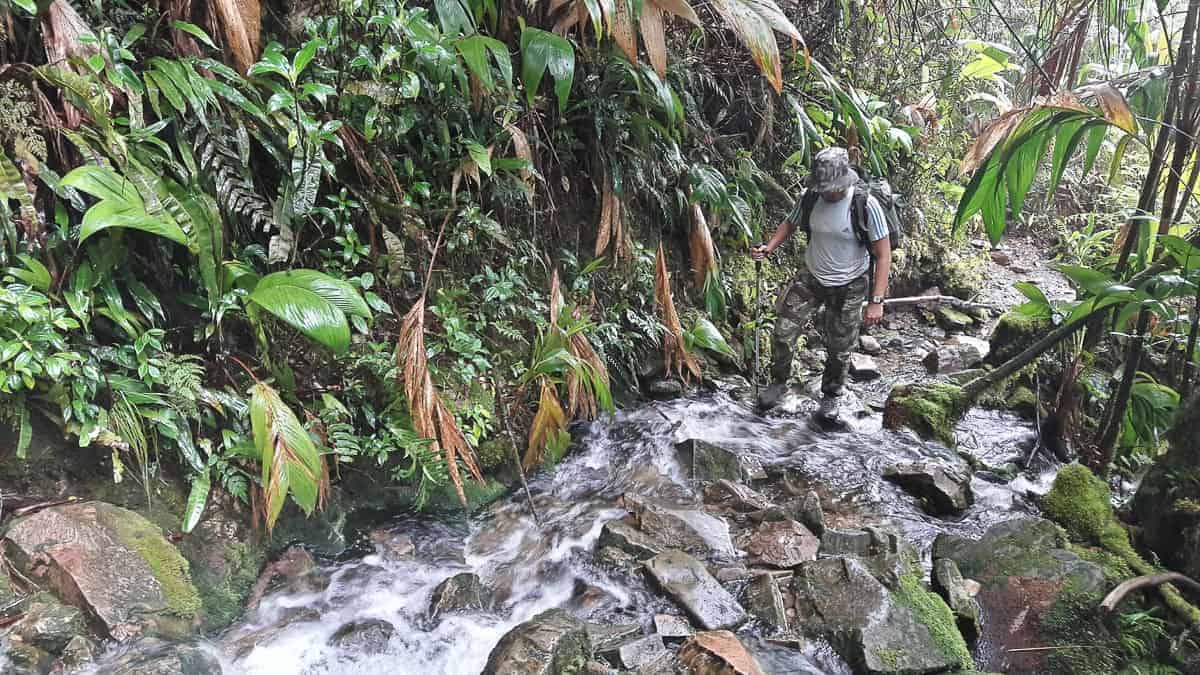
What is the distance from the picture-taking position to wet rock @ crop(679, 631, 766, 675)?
7.67 feet

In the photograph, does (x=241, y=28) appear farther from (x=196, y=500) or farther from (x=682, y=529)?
(x=682, y=529)

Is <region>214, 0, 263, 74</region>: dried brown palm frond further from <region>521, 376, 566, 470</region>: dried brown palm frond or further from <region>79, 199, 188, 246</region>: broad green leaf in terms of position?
<region>521, 376, 566, 470</region>: dried brown palm frond

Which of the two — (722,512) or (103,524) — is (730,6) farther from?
(103,524)

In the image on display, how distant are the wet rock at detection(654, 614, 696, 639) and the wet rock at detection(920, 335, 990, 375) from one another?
14.4ft

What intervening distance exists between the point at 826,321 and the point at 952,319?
10.4ft

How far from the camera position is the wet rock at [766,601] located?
2.79 meters

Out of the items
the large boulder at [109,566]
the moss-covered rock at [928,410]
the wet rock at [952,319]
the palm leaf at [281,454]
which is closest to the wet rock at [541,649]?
the palm leaf at [281,454]

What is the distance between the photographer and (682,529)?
3.44 m

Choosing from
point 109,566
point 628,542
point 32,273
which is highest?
point 32,273

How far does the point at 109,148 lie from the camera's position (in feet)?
8.20

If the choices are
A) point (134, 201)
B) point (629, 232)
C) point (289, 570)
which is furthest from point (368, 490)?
point (629, 232)

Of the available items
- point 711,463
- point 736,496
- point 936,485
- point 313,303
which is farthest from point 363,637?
point 936,485

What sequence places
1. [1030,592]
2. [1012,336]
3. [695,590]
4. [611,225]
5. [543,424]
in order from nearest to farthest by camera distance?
[1030,592] < [695,590] < [543,424] < [611,225] < [1012,336]

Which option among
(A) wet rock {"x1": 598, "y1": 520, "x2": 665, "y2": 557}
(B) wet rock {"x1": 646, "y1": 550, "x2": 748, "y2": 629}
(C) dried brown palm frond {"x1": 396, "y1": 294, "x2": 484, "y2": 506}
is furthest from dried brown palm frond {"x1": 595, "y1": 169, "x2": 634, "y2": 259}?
(B) wet rock {"x1": 646, "y1": 550, "x2": 748, "y2": 629}
